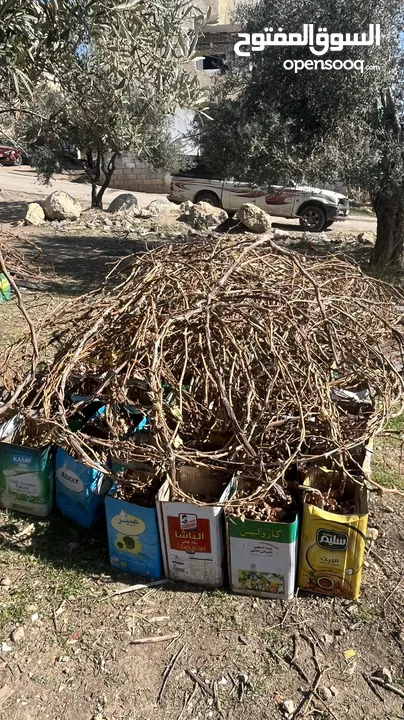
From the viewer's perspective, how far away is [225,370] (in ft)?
9.32

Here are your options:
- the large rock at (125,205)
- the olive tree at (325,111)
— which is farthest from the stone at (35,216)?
the olive tree at (325,111)

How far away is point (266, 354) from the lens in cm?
272

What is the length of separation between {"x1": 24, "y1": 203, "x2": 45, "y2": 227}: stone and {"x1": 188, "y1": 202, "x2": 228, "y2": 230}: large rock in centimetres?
331

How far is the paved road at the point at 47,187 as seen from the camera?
18.7 metres

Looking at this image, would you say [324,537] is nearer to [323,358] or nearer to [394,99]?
[323,358]

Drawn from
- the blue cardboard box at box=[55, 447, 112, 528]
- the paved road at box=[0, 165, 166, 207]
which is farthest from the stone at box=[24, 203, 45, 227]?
the blue cardboard box at box=[55, 447, 112, 528]

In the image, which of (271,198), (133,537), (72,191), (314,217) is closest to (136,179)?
(72,191)

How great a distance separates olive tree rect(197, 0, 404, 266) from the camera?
709 cm

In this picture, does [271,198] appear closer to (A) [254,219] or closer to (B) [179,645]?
(A) [254,219]

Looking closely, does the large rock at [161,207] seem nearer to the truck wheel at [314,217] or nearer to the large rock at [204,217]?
the large rock at [204,217]

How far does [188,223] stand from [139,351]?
11334 mm

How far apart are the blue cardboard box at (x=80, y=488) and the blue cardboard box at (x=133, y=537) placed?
0.82 feet

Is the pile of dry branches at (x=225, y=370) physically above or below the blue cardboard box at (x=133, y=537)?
above

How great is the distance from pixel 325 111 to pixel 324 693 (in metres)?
6.83
